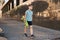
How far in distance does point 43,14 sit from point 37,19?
3.89ft

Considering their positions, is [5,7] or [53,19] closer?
[53,19]

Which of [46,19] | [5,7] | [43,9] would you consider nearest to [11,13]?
[5,7]

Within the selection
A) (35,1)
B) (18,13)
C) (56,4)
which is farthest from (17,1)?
(56,4)

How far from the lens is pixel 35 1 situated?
2756 centimetres

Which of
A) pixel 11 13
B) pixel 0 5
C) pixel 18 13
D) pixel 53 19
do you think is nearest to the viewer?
pixel 53 19

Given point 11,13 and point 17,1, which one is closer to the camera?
point 11,13

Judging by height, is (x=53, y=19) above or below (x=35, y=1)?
below

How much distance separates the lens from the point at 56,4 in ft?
84.1

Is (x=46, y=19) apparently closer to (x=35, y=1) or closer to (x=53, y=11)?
(x=53, y=11)

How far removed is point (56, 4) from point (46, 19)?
8.63 ft

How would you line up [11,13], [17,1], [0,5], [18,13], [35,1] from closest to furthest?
[35,1] → [18,13] → [11,13] → [17,1] → [0,5]

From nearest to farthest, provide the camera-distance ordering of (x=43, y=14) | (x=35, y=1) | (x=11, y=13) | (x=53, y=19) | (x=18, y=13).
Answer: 1. (x=53, y=19)
2. (x=43, y=14)
3. (x=35, y=1)
4. (x=18, y=13)
5. (x=11, y=13)

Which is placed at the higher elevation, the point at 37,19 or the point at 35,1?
the point at 35,1

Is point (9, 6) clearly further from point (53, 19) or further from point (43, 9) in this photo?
point (53, 19)
